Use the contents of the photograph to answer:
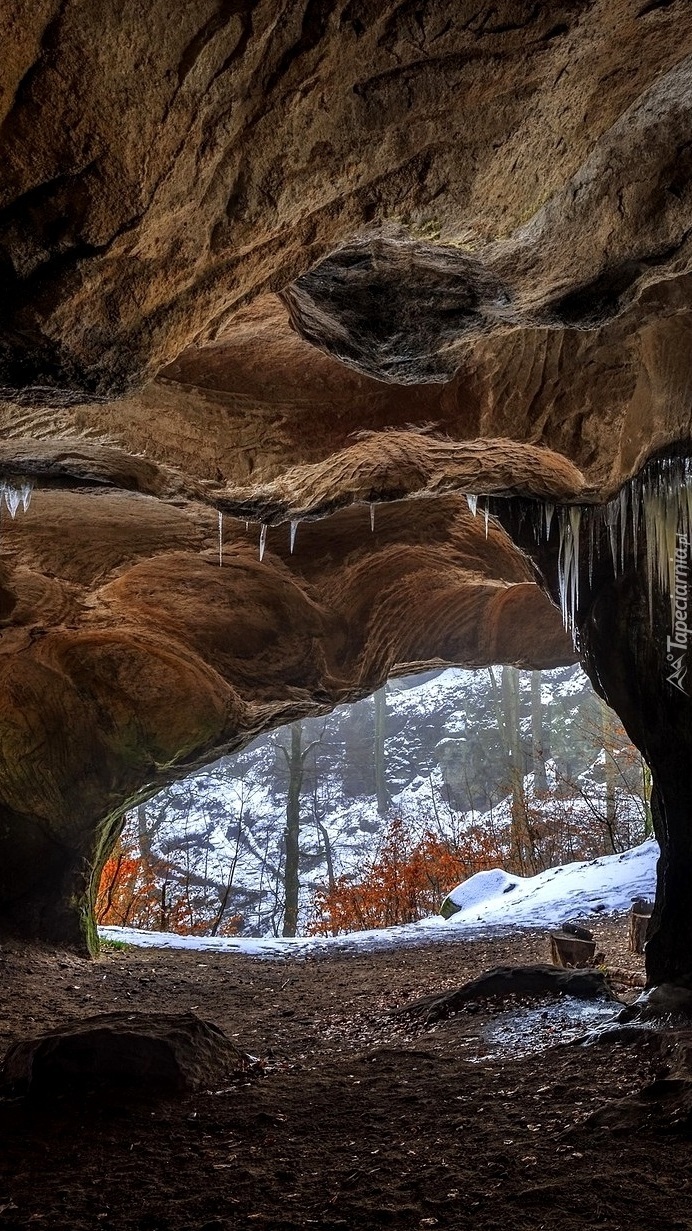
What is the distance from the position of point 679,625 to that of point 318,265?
5243 mm

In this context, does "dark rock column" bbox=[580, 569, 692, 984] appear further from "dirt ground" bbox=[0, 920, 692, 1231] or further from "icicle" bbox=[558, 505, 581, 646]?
"dirt ground" bbox=[0, 920, 692, 1231]

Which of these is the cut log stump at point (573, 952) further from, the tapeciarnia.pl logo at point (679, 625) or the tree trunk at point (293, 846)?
the tree trunk at point (293, 846)

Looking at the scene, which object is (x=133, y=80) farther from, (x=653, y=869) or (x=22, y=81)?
(x=653, y=869)

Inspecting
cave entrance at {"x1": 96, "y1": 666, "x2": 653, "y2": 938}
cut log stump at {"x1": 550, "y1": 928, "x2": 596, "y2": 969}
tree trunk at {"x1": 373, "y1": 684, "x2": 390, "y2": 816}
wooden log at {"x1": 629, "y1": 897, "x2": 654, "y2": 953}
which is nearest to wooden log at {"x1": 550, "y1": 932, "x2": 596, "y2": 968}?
cut log stump at {"x1": 550, "y1": 928, "x2": 596, "y2": 969}

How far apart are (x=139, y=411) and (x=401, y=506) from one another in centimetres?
525

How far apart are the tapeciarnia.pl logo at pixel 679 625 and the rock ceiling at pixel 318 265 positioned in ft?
3.54

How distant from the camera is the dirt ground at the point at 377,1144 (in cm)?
354

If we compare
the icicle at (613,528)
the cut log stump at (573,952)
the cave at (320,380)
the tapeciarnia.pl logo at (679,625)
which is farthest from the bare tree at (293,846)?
the tapeciarnia.pl logo at (679,625)

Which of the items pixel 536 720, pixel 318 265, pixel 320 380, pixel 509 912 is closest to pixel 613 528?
pixel 320 380

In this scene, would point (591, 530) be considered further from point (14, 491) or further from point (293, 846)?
point (293, 846)

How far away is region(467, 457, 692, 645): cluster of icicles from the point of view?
8.04 m

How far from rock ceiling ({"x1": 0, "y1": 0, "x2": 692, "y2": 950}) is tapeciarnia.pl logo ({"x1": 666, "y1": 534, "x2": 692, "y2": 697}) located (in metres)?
1.08

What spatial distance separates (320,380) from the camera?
22.7 ft

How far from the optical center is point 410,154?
3.30 meters
